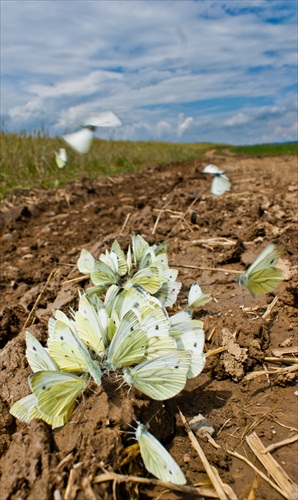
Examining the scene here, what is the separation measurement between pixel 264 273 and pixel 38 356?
1216mm

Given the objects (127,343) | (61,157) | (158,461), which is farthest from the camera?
(61,157)

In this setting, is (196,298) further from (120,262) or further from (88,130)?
(88,130)

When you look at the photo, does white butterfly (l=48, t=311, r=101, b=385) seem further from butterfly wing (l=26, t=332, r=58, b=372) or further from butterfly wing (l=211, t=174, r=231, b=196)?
butterfly wing (l=211, t=174, r=231, b=196)

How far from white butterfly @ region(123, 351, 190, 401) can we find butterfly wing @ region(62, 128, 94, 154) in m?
1.17

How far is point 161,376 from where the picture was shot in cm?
173

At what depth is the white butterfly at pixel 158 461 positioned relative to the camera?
1490mm

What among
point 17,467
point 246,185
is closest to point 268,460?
point 17,467

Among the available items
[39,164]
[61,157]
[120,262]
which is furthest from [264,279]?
[39,164]

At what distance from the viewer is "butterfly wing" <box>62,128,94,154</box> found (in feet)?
7.71

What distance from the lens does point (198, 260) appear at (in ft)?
12.3

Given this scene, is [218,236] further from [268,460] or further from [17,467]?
[17,467]

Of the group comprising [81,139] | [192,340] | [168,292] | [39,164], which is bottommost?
[39,164]

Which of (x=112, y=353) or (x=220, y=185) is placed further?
(x=220, y=185)

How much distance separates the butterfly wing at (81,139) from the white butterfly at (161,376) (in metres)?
1.17
